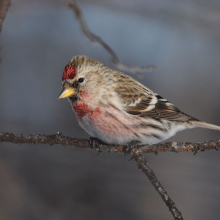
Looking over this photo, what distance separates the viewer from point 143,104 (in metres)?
3.27

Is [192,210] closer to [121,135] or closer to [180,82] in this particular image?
[121,135]

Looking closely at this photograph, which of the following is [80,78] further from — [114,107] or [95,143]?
[95,143]

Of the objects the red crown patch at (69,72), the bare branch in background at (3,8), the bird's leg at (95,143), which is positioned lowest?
the bird's leg at (95,143)

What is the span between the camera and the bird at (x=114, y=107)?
2.85 meters

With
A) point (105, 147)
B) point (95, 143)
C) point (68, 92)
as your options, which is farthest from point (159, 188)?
point (68, 92)

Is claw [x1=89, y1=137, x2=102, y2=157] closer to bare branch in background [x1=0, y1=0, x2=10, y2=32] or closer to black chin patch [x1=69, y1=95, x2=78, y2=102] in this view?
black chin patch [x1=69, y1=95, x2=78, y2=102]

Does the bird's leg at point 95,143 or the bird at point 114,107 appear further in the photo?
the bird at point 114,107

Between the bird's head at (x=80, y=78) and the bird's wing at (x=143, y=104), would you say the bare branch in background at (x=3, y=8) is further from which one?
the bird's wing at (x=143, y=104)

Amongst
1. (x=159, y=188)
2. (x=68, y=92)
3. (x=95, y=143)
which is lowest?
(x=95, y=143)

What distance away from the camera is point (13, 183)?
4.05 meters

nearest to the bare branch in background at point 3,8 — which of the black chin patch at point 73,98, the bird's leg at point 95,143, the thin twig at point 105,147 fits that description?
the thin twig at point 105,147

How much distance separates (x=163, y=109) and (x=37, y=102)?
2.83 metres

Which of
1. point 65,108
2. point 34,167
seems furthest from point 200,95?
point 34,167

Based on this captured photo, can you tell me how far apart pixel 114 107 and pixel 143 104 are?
1.27 ft
